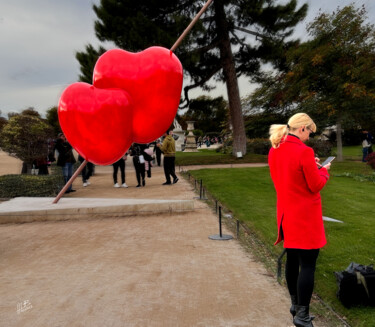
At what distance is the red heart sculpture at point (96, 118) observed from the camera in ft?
16.3

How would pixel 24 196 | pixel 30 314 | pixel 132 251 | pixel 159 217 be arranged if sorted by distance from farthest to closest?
pixel 24 196
pixel 159 217
pixel 132 251
pixel 30 314

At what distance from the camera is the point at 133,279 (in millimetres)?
4066

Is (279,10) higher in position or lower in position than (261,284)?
higher

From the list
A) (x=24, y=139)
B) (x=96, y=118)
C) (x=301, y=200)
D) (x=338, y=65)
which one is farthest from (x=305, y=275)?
(x=338, y=65)

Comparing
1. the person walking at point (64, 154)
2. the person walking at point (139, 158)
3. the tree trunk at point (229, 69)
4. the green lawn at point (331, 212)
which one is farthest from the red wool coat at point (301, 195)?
the tree trunk at point (229, 69)

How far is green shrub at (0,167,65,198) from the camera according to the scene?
971 cm

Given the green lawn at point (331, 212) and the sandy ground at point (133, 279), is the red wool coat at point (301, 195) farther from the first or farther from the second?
the green lawn at point (331, 212)

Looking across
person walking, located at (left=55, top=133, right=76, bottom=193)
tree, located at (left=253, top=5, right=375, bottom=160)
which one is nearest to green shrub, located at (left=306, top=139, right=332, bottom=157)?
tree, located at (left=253, top=5, right=375, bottom=160)

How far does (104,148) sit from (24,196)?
18.4 feet

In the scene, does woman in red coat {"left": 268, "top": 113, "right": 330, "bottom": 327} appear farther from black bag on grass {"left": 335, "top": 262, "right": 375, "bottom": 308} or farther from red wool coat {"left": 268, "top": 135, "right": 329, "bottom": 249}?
black bag on grass {"left": 335, "top": 262, "right": 375, "bottom": 308}

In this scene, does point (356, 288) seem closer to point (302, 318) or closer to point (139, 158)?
point (302, 318)

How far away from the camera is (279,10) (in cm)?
1888

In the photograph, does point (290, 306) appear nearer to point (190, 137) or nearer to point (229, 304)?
point (229, 304)

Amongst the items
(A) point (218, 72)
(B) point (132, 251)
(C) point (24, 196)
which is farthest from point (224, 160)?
(B) point (132, 251)
